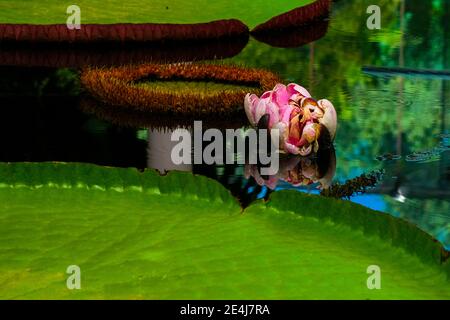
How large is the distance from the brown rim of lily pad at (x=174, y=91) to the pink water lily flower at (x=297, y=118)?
69 cm

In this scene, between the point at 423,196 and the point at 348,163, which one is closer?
the point at 423,196

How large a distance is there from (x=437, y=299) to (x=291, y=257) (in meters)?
0.34

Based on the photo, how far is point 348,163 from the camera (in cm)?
350

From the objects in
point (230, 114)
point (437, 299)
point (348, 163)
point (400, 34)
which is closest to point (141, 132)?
point (230, 114)

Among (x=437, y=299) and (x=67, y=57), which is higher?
(x=67, y=57)

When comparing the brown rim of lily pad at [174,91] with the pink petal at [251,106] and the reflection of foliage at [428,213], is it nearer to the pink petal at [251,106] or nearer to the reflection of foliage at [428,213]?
the pink petal at [251,106]

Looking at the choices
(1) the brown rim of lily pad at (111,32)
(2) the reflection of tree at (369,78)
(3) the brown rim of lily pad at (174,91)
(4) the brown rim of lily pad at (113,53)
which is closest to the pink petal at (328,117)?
(2) the reflection of tree at (369,78)

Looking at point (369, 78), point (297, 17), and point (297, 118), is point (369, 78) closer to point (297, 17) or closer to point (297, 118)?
point (297, 118)

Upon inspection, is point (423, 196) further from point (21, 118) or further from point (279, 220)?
point (21, 118)

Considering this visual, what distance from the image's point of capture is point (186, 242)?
7.52ft

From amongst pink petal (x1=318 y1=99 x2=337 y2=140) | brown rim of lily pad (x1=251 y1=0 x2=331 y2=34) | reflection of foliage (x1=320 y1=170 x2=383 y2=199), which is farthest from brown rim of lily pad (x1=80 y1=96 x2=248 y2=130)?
brown rim of lily pad (x1=251 y1=0 x2=331 y2=34)

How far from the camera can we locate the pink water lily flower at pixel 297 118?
3484 mm

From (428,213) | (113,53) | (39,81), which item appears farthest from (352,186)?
(113,53)

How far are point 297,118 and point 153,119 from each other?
32.9 inches
